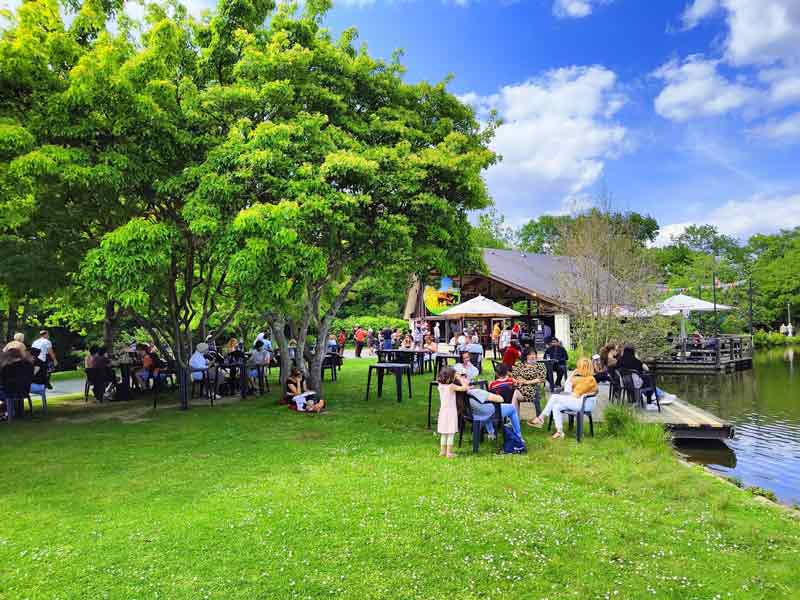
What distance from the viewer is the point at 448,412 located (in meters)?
6.73

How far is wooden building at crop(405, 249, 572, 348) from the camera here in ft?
84.9

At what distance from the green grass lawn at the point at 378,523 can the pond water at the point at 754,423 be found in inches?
67.8

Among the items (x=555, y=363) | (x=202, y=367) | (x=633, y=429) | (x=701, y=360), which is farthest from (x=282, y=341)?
(x=701, y=360)

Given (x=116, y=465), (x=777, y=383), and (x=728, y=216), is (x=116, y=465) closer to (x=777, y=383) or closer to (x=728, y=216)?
(x=777, y=383)

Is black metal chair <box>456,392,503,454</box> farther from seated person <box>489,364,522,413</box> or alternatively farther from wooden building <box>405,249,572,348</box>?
wooden building <box>405,249,572,348</box>

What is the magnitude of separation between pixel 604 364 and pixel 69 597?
10.8 meters

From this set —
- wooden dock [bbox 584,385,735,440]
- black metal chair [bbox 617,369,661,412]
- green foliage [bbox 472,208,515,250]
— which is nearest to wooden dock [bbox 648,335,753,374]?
black metal chair [bbox 617,369,661,412]

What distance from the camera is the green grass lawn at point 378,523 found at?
3508 millimetres

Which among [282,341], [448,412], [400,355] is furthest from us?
[400,355]

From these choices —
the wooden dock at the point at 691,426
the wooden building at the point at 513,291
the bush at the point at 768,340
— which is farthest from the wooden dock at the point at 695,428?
the bush at the point at 768,340

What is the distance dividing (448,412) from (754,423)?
8.76 m

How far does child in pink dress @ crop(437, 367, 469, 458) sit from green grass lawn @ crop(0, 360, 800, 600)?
242 mm

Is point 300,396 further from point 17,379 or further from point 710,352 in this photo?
point 710,352

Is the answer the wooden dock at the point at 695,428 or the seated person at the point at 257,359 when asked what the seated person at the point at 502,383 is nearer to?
the wooden dock at the point at 695,428
